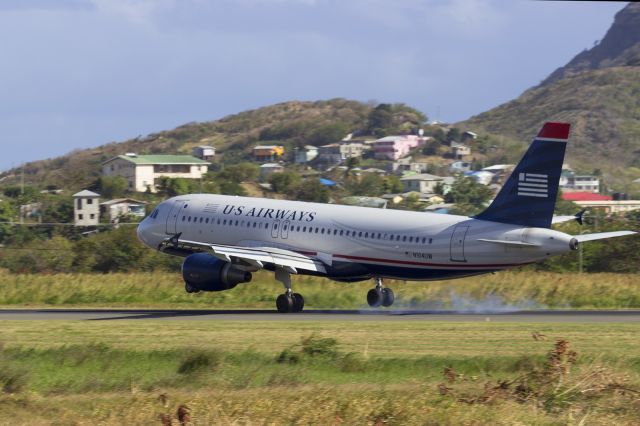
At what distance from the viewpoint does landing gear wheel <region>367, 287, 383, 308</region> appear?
147 ft

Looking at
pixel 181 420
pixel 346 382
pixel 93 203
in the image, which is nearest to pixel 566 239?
pixel 346 382

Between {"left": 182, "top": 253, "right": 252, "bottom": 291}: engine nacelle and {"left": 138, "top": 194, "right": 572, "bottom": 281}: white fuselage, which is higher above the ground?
{"left": 138, "top": 194, "right": 572, "bottom": 281}: white fuselage

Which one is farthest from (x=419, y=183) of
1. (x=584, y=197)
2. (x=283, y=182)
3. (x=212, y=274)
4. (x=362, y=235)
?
(x=212, y=274)

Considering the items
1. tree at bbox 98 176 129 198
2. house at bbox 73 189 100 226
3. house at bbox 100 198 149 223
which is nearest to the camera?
house at bbox 73 189 100 226

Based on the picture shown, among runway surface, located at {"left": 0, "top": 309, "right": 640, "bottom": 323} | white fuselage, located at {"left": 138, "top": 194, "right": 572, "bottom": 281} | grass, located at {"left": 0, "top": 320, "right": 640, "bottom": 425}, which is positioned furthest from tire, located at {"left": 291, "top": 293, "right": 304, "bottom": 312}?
grass, located at {"left": 0, "top": 320, "right": 640, "bottom": 425}

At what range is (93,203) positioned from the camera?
375ft

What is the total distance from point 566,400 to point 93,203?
96161 millimetres

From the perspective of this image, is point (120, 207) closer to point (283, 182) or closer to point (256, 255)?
point (283, 182)

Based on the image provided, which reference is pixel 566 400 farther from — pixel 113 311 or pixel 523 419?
pixel 113 311

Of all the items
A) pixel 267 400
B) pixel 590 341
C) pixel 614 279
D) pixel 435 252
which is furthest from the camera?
pixel 614 279

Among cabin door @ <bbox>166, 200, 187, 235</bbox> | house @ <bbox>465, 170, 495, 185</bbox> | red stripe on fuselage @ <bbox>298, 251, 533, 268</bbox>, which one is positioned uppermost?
house @ <bbox>465, 170, 495, 185</bbox>

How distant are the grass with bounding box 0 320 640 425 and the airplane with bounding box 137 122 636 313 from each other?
17.1 ft

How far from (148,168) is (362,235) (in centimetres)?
12926

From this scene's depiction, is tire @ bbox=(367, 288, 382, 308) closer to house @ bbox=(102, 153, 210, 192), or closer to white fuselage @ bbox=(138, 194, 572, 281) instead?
white fuselage @ bbox=(138, 194, 572, 281)
